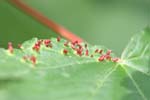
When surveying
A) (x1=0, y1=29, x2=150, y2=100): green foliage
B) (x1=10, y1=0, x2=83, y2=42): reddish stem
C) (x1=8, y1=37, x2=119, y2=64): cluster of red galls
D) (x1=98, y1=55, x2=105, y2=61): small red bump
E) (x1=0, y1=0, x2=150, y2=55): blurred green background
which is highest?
(x1=0, y1=0, x2=150, y2=55): blurred green background

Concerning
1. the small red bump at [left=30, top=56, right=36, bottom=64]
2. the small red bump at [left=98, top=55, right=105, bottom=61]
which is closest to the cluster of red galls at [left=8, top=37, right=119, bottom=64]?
the small red bump at [left=98, top=55, right=105, bottom=61]

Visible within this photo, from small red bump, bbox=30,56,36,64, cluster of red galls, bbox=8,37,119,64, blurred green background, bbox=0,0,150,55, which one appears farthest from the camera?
blurred green background, bbox=0,0,150,55

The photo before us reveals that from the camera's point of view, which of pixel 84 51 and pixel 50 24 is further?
pixel 50 24

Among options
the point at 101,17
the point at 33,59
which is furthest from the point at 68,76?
the point at 101,17

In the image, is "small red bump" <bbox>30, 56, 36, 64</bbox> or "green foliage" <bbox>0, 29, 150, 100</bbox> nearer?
"green foliage" <bbox>0, 29, 150, 100</bbox>

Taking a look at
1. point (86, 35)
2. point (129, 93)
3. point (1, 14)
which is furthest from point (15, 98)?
point (86, 35)

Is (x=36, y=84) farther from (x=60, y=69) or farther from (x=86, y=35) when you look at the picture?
(x=86, y=35)

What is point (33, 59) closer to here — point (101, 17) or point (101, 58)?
point (101, 58)

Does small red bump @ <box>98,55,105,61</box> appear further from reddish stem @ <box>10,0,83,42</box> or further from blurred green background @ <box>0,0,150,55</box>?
blurred green background @ <box>0,0,150,55</box>
